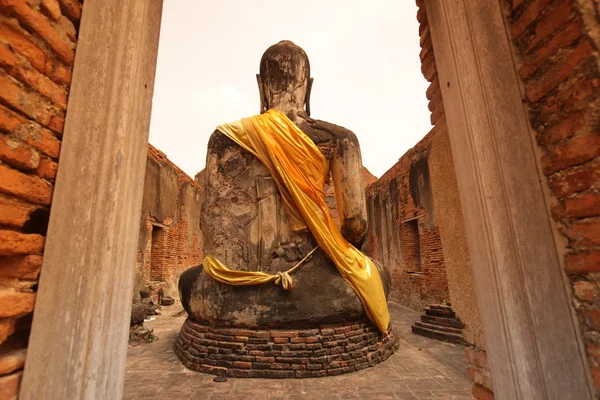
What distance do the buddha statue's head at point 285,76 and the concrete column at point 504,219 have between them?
10.1 ft

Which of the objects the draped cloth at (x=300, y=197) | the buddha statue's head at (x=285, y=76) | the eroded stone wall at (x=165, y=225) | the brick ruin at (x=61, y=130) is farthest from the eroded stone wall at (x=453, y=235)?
the eroded stone wall at (x=165, y=225)

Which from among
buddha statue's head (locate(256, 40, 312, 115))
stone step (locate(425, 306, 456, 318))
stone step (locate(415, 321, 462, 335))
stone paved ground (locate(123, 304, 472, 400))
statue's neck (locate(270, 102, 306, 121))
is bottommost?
stone paved ground (locate(123, 304, 472, 400))

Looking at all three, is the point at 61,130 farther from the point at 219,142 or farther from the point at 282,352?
the point at 219,142

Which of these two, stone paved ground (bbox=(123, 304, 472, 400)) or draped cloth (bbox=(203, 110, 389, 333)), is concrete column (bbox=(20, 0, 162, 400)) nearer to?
stone paved ground (bbox=(123, 304, 472, 400))

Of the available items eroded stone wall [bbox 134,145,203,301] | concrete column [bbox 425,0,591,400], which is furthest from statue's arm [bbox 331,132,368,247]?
eroded stone wall [bbox 134,145,203,301]

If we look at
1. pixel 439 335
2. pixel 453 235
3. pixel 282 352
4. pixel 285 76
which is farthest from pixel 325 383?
pixel 285 76

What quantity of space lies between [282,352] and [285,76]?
367 centimetres

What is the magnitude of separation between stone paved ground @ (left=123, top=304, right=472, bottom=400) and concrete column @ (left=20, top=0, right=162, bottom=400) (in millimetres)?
1962

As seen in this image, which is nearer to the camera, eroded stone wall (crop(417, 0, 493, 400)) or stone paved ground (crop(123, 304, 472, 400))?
eroded stone wall (crop(417, 0, 493, 400))

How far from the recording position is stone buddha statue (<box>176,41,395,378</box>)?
353 centimetres

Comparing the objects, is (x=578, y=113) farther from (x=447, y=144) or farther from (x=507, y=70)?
(x=447, y=144)

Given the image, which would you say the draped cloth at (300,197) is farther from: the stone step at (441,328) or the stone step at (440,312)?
the stone step at (440,312)

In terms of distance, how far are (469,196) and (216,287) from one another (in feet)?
10.3

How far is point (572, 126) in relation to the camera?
1.26m
